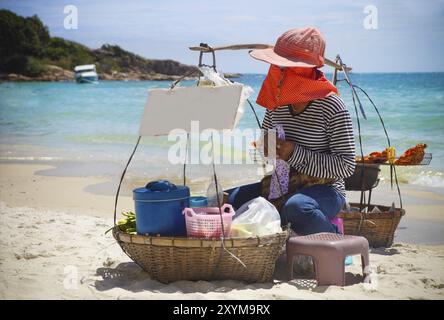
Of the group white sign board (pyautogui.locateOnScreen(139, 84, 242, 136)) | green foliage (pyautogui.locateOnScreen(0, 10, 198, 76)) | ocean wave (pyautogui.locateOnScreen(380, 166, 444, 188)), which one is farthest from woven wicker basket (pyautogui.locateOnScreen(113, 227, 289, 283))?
green foliage (pyautogui.locateOnScreen(0, 10, 198, 76))

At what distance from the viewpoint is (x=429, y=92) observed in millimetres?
23656

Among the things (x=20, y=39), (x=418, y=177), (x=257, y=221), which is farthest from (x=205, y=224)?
(x=20, y=39)

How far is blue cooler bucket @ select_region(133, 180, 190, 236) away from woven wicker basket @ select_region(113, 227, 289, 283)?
8 centimetres

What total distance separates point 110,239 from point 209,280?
157cm

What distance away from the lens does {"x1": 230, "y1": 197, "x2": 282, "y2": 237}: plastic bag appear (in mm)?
3469

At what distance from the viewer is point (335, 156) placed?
3738mm

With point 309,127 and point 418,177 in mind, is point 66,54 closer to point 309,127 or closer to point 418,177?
point 418,177

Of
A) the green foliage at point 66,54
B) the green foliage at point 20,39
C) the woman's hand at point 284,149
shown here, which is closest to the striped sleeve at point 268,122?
the woman's hand at point 284,149

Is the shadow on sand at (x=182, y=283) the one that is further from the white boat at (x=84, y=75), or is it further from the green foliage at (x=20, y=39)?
the white boat at (x=84, y=75)

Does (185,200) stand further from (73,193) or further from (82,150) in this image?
(82,150)

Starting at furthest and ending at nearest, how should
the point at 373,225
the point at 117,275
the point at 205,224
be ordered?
the point at 373,225, the point at 117,275, the point at 205,224

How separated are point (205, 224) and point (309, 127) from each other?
971 millimetres

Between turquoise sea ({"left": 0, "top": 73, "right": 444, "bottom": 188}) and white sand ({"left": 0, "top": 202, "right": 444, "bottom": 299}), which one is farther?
turquoise sea ({"left": 0, "top": 73, "right": 444, "bottom": 188})

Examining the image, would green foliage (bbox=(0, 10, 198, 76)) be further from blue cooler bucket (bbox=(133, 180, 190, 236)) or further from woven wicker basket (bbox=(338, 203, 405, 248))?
blue cooler bucket (bbox=(133, 180, 190, 236))
